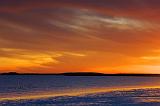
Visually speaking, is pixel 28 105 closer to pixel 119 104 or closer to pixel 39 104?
pixel 39 104

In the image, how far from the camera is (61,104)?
36.8m

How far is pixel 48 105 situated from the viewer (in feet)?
118

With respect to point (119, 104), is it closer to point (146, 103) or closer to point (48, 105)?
point (146, 103)

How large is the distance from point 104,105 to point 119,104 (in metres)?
1.87

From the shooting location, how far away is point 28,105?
1417 inches

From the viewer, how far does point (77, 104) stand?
3625cm

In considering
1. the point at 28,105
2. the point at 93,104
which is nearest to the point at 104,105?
the point at 93,104

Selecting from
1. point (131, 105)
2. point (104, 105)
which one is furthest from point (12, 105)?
point (131, 105)

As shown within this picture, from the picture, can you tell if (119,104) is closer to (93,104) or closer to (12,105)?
(93,104)

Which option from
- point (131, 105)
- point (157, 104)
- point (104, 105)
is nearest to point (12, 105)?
point (104, 105)

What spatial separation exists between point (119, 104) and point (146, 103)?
284cm

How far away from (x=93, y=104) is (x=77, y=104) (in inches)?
60.0

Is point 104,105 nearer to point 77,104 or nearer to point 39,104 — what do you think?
point 77,104

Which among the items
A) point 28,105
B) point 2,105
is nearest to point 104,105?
point 28,105
